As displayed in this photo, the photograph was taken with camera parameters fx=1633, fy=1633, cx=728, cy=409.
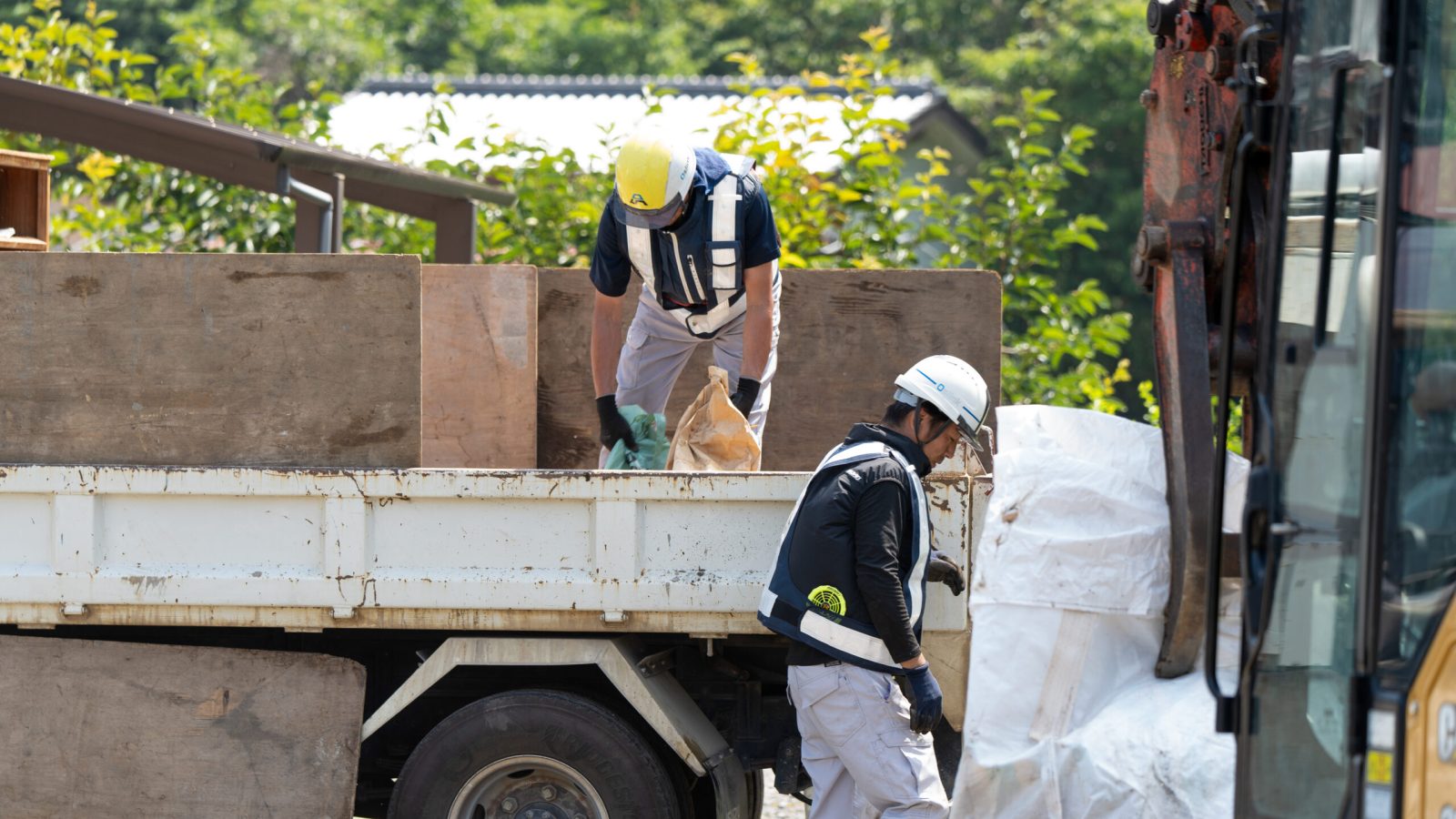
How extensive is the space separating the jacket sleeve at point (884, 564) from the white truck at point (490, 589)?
9.3 inches

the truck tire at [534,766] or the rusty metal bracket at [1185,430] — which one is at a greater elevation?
the rusty metal bracket at [1185,430]

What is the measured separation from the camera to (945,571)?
13.4 feet

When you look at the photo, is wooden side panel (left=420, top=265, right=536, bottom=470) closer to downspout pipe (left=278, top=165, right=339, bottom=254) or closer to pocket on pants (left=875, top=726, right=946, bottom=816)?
downspout pipe (left=278, top=165, right=339, bottom=254)

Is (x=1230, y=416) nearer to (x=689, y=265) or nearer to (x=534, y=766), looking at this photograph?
(x=689, y=265)

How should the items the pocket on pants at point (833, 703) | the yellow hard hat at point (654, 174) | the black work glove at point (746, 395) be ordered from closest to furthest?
the pocket on pants at point (833, 703) → the yellow hard hat at point (654, 174) → the black work glove at point (746, 395)

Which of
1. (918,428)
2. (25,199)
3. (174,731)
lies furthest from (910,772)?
(25,199)

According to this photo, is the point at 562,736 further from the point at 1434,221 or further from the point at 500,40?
the point at 500,40

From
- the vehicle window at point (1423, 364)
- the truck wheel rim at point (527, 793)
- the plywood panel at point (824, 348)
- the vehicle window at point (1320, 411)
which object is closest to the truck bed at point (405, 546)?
the truck wheel rim at point (527, 793)

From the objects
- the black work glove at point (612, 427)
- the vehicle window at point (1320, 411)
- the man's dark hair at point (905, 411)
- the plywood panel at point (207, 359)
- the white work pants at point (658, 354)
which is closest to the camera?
the vehicle window at point (1320, 411)

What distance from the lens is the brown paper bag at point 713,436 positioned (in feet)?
15.1

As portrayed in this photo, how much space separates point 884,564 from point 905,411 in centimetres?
44

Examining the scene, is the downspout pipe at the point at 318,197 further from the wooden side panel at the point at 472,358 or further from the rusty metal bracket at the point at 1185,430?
the rusty metal bracket at the point at 1185,430

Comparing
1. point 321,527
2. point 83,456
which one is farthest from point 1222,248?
point 83,456

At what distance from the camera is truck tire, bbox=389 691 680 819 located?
4234 millimetres
